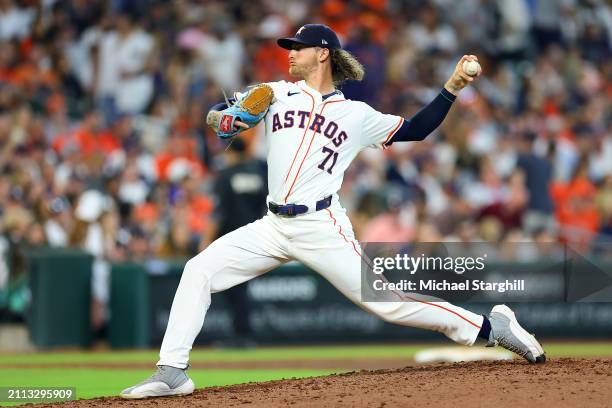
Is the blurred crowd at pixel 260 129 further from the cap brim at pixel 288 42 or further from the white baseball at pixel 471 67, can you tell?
the white baseball at pixel 471 67

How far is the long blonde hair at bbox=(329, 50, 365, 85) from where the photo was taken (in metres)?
7.35

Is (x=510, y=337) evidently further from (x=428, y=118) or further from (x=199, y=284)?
(x=199, y=284)

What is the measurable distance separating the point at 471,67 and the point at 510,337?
163 cm

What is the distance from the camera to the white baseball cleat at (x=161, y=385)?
6934 mm

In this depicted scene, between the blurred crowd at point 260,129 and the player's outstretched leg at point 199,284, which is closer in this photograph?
the player's outstretched leg at point 199,284

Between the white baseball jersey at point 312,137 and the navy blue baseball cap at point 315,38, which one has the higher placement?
→ the navy blue baseball cap at point 315,38

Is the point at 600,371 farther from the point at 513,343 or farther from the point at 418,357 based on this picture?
the point at 418,357

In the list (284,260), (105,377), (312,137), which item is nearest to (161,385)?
(284,260)

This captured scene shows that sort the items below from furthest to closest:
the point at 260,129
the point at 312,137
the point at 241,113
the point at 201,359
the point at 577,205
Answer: the point at 260,129 < the point at 577,205 < the point at 201,359 < the point at 312,137 < the point at 241,113

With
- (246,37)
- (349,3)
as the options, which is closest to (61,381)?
(246,37)

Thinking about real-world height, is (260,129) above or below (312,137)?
above

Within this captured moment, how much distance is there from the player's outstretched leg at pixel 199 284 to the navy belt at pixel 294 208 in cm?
10

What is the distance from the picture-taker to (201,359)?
1141cm

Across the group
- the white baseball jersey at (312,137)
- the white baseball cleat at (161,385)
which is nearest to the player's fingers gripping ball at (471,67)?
the white baseball jersey at (312,137)
